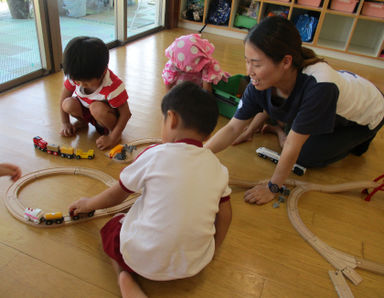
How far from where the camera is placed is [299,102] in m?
1.31

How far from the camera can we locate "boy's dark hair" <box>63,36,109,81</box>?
4.41 feet

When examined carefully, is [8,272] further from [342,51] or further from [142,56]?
[342,51]

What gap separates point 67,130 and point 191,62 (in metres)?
0.83

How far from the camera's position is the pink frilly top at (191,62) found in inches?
75.4

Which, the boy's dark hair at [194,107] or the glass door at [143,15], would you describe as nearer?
the boy's dark hair at [194,107]

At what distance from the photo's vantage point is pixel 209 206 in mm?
821

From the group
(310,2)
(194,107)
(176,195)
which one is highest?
(310,2)

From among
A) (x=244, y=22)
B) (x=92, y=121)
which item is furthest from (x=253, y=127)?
(x=244, y=22)

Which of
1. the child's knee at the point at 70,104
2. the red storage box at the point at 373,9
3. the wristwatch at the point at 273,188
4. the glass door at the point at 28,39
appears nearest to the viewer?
the wristwatch at the point at 273,188

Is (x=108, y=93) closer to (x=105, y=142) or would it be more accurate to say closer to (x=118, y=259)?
(x=105, y=142)

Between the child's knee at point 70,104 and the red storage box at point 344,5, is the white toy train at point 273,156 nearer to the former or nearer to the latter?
the child's knee at point 70,104

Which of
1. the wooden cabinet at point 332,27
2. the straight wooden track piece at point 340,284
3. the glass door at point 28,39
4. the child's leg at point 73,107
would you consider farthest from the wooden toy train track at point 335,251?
the wooden cabinet at point 332,27

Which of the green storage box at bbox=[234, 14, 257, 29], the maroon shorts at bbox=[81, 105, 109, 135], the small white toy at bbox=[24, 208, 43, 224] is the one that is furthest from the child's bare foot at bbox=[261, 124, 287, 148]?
the green storage box at bbox=[234, 14, 257, 29]

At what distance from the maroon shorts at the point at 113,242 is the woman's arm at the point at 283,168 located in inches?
23.1
